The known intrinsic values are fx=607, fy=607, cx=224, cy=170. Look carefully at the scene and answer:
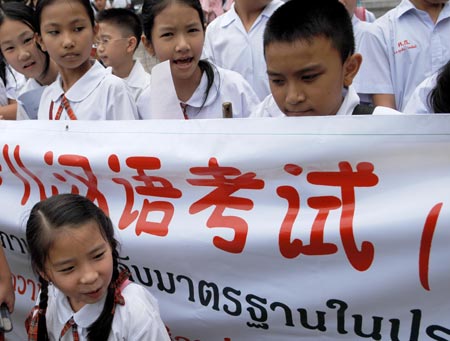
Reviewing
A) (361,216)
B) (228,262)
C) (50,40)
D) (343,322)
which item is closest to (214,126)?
(228,262)

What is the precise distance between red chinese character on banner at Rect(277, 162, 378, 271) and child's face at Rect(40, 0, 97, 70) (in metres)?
1.33

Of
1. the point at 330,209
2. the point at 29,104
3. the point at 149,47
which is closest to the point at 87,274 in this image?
the point at 330,209

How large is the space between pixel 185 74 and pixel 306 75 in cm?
92

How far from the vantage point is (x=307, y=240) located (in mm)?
1932

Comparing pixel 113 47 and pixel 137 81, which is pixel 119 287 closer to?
pixel 137 81

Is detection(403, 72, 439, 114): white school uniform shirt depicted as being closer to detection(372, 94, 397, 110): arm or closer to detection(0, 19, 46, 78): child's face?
detection(372, 94, 397, 110): arm

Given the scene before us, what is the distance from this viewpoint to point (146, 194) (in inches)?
90.2

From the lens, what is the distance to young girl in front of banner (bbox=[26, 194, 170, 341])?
1859 mm

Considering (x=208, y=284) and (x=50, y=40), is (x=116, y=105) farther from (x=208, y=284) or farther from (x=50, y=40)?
(x=208, y=284)

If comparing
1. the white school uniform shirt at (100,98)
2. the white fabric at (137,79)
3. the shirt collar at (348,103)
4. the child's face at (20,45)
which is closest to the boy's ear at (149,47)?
the white school uniform shirt at (100,98)

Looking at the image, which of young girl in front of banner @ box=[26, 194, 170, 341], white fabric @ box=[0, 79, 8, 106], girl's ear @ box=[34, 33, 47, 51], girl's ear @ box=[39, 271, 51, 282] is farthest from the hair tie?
white fabric @ box=[0, 79, 8, 106]

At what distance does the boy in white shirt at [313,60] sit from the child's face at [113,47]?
240 cm

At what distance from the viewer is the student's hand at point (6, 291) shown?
2227 millimetres

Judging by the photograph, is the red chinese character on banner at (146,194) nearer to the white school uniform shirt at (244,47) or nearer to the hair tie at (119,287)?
the hair tie at (119,287)
